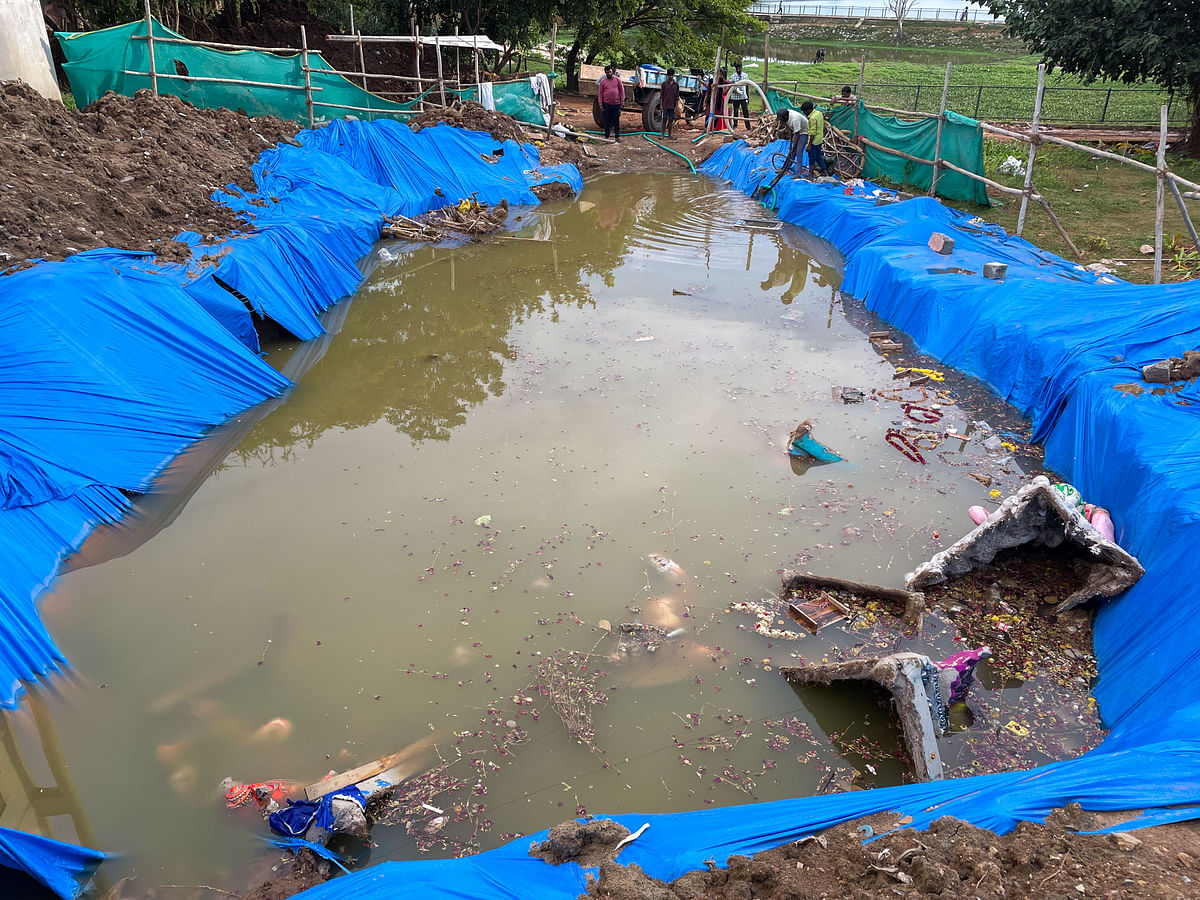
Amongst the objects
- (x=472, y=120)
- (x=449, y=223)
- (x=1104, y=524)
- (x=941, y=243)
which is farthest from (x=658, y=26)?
(x=1104, y=524)

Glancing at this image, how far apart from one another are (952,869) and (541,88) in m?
20.1

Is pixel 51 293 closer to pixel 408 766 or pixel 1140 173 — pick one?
pixel 408 766

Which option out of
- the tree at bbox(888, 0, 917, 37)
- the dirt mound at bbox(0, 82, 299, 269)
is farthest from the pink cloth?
the tree at bbox(888, 0, 917, 37)

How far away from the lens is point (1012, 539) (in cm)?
543

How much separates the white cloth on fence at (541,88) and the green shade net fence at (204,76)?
4.83 metres

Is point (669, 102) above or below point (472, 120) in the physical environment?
above

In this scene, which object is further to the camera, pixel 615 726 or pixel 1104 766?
pixel 615 726

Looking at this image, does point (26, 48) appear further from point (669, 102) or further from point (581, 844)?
point (669, 102)

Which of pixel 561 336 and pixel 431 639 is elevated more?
pixel 561 336

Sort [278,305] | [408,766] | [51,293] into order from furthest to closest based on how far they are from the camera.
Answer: [278,305] < [51,293] < [408,766]

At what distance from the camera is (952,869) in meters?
2.76

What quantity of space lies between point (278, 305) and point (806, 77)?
35.5 meters

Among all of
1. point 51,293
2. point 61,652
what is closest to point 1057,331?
point 61,652

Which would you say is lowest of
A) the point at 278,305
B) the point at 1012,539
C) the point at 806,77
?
the point at 1012,539
